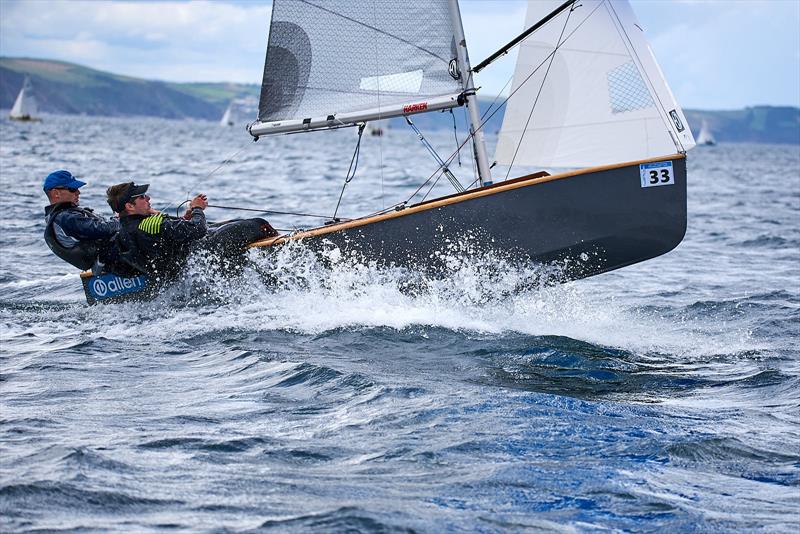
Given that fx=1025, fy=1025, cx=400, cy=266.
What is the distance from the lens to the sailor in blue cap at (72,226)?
890 centimetres

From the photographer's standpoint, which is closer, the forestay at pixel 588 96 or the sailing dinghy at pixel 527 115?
the sailing dinghy at pixel 527 115

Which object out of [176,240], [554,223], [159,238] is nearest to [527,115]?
[554,223]

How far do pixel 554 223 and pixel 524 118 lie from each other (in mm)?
1198

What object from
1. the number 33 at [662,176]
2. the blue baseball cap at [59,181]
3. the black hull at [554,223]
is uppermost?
the blue baseball cap at [59,181]

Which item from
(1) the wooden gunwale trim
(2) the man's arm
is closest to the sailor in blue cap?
(2) the man's arm

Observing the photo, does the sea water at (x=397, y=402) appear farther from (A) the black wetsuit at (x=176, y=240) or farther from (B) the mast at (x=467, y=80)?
(B) the mast at (x=467, y=80)

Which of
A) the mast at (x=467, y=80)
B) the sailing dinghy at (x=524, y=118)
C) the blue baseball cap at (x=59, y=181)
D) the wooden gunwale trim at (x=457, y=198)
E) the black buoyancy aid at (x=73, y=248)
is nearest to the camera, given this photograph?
the wooden gunwale trim at (x=457, y=198)

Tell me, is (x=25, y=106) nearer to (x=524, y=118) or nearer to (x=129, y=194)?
(x=129, y=194)

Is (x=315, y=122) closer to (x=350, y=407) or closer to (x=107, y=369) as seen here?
(x=107, y=369)

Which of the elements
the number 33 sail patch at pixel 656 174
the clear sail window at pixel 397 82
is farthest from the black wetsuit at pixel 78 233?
the number 33 sail patch at pixel 656 174

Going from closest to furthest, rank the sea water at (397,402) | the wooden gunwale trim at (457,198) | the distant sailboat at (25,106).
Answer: the sea water at (397,402)
the wooden gunwale trim at (457,198)
the distant sailboat at (25,106)

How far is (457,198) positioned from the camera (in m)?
8.44

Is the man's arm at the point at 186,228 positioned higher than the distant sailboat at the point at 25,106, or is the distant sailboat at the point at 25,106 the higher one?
the distant sailboat at the point at 25,106

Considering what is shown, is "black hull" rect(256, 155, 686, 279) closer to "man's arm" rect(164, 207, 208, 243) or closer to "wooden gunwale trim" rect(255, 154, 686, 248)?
"wooden gunwale trim" rect(255, 154, 686, 248)
